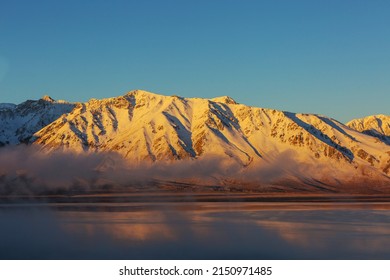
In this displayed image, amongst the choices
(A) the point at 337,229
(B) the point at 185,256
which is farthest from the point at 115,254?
(A) the point at 337,229

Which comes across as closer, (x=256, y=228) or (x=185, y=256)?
(x=185, y=256)

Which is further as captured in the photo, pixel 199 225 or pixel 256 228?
pixel 199 225

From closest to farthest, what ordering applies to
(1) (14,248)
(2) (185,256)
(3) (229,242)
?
(2) (185,256), (1) (14,248), (3) (229,242)
